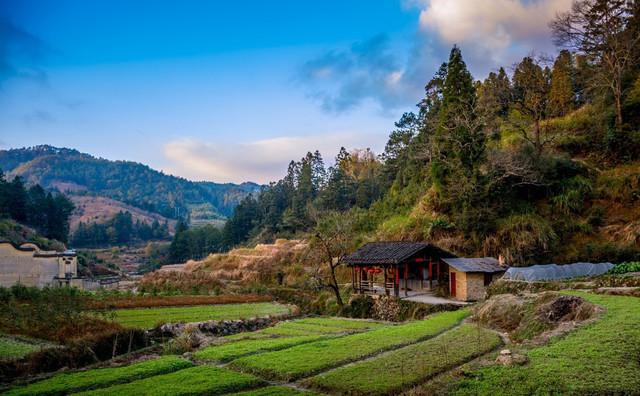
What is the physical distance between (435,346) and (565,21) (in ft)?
110

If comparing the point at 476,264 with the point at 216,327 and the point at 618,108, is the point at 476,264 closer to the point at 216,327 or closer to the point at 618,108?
the point at 216,327

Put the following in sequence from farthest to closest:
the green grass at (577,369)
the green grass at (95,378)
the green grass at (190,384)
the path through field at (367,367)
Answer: the green grass at (95,378) < the green grass at (190,384) < the path through field at (367,367) < the green grass at (577,369)

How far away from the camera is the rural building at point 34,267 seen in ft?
140

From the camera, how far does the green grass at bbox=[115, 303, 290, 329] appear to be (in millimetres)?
26647

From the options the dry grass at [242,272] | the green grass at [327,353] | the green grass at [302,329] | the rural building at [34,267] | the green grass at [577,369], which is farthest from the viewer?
the dry grass at [242,272]

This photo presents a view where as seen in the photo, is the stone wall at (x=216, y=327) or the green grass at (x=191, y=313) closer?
the stone wall at (x=216, y=327)

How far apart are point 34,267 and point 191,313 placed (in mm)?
24833

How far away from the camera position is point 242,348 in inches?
685

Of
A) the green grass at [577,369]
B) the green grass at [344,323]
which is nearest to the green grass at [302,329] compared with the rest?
the green grass at [344,323]

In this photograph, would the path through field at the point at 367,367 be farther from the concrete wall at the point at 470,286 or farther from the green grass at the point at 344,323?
the concrete wall at the point at 470,286

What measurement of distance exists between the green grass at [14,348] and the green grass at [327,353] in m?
8.19

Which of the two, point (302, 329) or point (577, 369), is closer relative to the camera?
point (577, 369)

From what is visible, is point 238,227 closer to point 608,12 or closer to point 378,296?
point 378,296

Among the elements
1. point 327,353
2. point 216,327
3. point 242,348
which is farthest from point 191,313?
point 327,353
